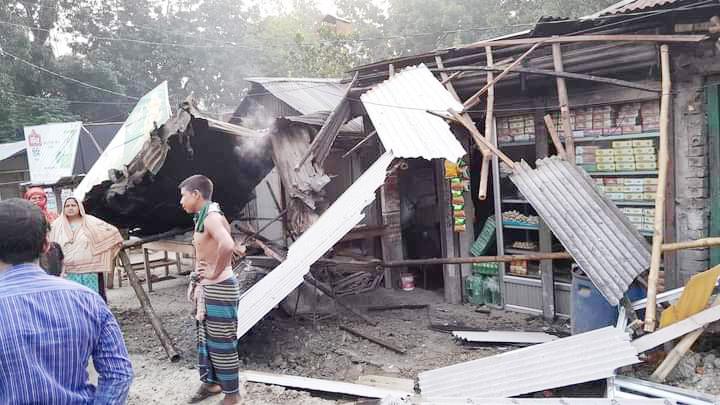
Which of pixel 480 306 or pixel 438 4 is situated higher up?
pixel 438 4

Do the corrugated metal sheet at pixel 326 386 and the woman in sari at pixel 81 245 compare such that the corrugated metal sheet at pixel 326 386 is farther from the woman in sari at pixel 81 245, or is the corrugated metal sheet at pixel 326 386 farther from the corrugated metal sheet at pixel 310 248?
the woman in sari at pixel 81 245

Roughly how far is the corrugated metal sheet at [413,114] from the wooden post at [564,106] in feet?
3.42

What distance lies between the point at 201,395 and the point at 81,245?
2.25 metres

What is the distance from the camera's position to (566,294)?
6395 mm

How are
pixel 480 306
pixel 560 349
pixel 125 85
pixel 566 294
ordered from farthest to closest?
pixel 125 85, pixel 480 306, pixel 566 294, pixel 560 349

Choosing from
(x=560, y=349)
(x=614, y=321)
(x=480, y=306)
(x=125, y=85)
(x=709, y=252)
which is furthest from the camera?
(x=125, y=85)

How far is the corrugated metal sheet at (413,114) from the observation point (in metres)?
5.33

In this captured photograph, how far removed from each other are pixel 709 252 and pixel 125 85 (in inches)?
1099

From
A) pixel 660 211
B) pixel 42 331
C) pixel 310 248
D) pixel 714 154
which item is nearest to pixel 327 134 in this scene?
pixel 310 248

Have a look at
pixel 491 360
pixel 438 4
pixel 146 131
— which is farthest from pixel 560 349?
pixel 438 4

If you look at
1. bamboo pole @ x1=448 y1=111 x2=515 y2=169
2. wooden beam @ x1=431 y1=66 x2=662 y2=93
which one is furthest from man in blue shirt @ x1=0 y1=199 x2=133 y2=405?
wooden beam @ x1=431 y1=66 x2=662 y2=93

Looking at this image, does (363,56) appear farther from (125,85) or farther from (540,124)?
(540,124)

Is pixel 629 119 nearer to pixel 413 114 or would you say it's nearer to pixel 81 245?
pixel 413 114

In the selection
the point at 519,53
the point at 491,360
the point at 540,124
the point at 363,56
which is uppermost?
the point at 363,56
